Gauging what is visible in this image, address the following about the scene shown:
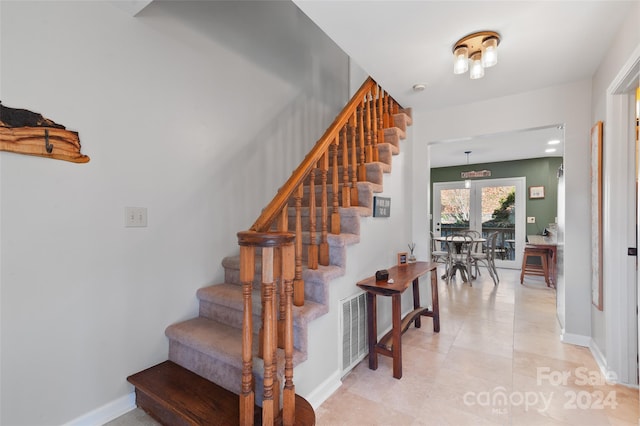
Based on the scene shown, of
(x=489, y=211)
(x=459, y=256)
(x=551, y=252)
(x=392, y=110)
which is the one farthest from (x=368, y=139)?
(x=489, y=211)

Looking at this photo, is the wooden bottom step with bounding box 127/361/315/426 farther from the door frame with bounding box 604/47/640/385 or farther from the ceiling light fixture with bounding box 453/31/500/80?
the ceiling light fixture with bounding box 453/31/500/80

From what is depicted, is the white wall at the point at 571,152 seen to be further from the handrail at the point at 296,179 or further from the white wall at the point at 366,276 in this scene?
the handrail at the point at 296,179

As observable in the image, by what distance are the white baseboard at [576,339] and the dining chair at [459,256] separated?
2.46 metres

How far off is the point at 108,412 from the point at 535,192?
818 cm

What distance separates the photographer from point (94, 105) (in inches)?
69.6

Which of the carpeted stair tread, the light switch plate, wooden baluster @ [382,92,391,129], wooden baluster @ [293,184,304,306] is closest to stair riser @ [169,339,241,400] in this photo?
the carpeted stair tread

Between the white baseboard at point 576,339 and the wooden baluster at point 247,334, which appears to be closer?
the wooden baluster at point 247,334

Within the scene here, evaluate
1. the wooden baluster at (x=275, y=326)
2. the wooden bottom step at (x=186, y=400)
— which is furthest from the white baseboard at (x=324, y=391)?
the wooden baluster at (x=275, y=326)

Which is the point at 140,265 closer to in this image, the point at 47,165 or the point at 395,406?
the point at 47,165

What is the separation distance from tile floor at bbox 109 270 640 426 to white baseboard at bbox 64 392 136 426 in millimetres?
46

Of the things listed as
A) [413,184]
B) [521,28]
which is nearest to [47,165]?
[521,28]

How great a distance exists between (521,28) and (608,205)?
144cm

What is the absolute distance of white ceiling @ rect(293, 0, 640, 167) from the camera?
1786mm

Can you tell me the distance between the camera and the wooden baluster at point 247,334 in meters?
1.36
